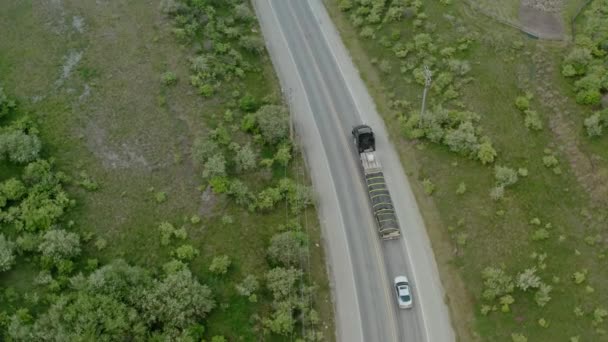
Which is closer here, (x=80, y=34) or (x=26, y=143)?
(x=26, y=143)

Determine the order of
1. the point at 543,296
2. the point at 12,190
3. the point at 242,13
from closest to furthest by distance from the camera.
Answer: the point at 543,296 → the point at 12,190 → the point at 242,13

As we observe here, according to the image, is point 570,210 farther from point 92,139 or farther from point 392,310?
point 92,139

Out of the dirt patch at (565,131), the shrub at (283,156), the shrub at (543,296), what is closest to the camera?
the shrub at (543,296)

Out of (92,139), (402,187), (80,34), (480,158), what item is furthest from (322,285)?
(80,34)

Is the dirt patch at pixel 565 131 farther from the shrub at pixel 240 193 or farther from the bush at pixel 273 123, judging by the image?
the shrub at pixel 240 193

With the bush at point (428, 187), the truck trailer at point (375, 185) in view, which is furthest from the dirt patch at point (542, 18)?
the truck trailer at point (375, 185)

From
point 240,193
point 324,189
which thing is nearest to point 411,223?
point 324,189

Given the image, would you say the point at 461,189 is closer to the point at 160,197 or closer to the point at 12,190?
the point at 160,197
